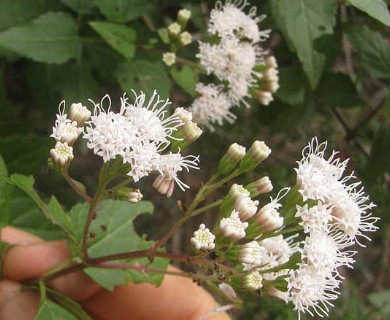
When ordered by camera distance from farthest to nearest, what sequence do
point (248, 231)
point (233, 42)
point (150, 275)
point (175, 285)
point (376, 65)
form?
point (376, 65), point (233, 42), point (175, 285), point (150, 275), point (248, 231)

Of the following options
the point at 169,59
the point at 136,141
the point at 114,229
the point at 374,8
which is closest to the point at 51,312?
the point at 114,229

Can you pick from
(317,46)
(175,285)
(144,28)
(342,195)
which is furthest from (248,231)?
(144,28)

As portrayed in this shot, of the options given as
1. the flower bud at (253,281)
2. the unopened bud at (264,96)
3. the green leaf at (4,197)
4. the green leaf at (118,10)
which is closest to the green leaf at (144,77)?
the green leaf at (118,10)

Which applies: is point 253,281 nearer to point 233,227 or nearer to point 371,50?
point 233,227

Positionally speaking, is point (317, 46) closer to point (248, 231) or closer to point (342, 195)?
point (342, 195)

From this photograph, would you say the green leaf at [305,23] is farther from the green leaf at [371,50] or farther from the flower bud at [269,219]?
the flower bud at [269,219]

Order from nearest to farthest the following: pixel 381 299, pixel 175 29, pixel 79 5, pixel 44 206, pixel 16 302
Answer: pixel 44 206
pixel 16 302
pixel 175 29
pixel 79 5
pixel 381 299
